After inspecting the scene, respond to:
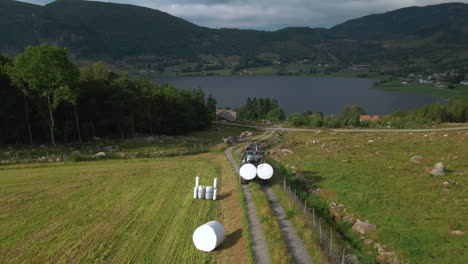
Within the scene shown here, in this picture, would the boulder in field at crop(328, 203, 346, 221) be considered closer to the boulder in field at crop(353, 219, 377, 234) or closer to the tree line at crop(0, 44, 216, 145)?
the boulder in field at crop(353, 219, 377, 234)

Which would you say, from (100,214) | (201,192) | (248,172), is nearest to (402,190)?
(248,172)

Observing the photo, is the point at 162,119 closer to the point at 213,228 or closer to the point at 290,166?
the point at 290,166

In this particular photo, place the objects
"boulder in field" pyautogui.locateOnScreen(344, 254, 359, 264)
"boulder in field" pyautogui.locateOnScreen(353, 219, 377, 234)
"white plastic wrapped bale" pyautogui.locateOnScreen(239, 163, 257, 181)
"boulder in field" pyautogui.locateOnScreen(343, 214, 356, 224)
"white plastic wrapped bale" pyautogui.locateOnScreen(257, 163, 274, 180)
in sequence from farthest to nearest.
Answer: "white plastic wrapped bale" pyautogui.locateOnScreen(239, 163, 257, 181) → "white plastic wrapped bale" pyautogui.locateOnScreen(257, 163, 274, 180) → "boulder in field" pyautogui.locateOnScreen(343, 214, 356, 224) → "boulder in field" pyautogui.locateOnScreen(353, 219, 377, 234) → "boulder in field" pyautogui.locateOnScreen(344, 254, 359, 264)

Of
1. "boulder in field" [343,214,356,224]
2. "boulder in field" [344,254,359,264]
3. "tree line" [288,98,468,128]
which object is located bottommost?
"tree line" [288,98,468,128]

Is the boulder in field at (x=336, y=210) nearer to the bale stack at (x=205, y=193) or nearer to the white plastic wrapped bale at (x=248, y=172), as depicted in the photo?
the white plastic wrapped bale at (x=248, y=172)

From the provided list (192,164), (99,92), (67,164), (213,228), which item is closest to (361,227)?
(213,228)

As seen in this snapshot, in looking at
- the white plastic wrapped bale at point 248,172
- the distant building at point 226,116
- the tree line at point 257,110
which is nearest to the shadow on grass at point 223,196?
the white plastic wrapped bale at point 248,172

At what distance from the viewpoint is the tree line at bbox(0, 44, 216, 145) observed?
4691cm

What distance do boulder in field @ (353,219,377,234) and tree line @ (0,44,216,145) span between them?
4201 cm

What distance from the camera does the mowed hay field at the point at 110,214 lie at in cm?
1694

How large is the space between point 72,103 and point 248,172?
33758 mm

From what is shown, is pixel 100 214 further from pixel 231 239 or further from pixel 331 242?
pixel 331 242

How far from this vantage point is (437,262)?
17.0 metres

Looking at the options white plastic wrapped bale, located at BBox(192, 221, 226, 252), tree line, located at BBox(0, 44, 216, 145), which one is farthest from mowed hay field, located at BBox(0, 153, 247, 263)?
tree line, located at BBox(0, 44, 216, 145)
